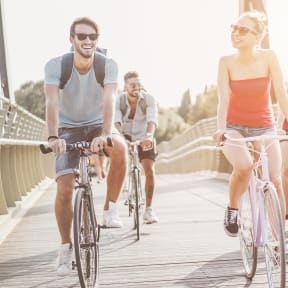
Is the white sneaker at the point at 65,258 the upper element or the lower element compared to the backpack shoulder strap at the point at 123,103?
lower

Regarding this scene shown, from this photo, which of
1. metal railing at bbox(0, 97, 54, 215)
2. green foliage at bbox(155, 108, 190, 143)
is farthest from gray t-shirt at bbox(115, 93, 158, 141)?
green foliage at bbox(155, 108, 190, 143)

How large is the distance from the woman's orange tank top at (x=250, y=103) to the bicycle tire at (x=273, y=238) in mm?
771

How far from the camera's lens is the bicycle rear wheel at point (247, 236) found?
530 centimetres

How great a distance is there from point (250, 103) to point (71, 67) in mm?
1208

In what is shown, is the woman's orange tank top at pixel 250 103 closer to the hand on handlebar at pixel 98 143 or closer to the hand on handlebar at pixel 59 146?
the hand on handlebar at pixel 98 143

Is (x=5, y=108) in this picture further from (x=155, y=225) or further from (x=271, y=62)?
(x=271, y=62)

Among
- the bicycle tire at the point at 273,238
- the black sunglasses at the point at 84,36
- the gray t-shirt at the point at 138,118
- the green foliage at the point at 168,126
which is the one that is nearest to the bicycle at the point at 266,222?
the bicycle tire at the point at 273,238

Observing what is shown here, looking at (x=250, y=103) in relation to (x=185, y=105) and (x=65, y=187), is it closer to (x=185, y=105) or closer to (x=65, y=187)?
(x=65, y=187)

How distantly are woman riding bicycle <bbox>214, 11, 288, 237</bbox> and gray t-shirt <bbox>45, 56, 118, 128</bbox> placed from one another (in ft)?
2.51

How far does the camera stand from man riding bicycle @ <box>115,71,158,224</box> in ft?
27.0

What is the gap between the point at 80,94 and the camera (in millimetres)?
Answer: 5438

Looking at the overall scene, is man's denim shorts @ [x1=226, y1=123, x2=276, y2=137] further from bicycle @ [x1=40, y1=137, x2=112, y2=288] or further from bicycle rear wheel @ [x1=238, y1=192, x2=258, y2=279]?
bicycle @ [x1=40, y1=137, x2=112, y2=288]

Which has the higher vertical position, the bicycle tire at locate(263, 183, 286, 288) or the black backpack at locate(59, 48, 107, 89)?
the black backpack at locate(59, 48, 107, 89)

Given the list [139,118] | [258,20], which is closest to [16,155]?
[139,118]
